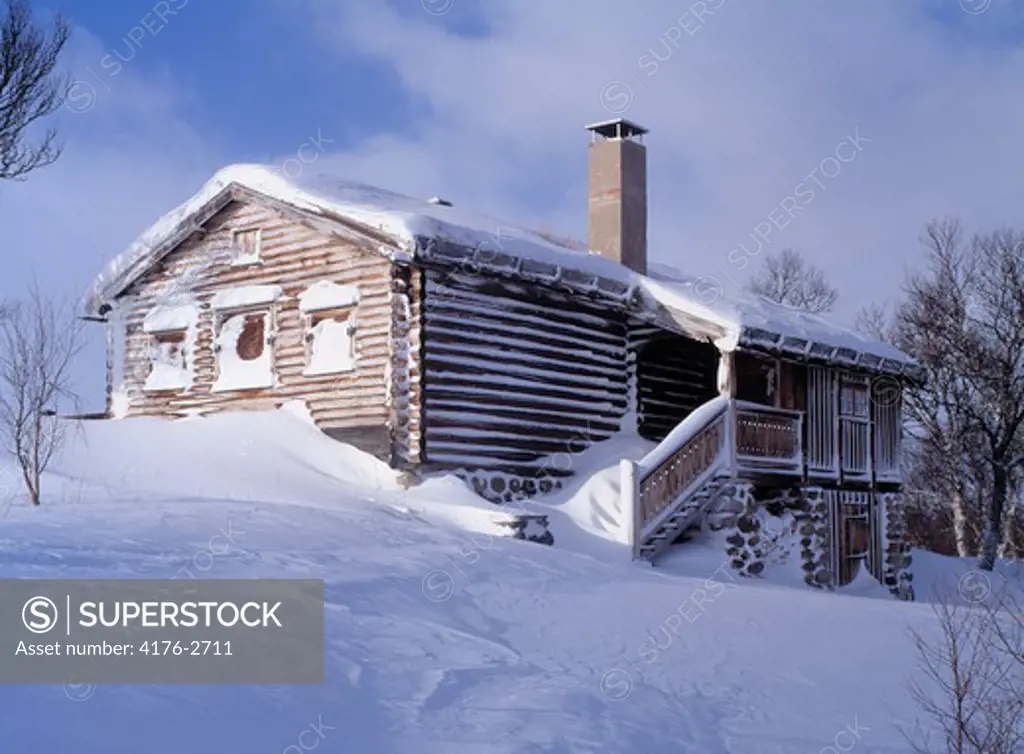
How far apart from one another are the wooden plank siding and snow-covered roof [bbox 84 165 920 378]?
400 millimetres

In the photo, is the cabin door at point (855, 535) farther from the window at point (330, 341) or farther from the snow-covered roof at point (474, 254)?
the window at point (330, 341)

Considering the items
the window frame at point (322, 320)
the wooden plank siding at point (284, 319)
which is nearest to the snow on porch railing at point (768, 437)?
the wooden plank siding at point (284, 319)

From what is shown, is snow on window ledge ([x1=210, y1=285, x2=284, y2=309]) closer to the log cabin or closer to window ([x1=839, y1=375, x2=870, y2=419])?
the log cabin

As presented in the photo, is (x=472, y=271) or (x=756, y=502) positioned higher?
(x=472, y=271)

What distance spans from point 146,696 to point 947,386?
30929 mm

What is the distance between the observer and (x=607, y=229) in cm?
2219

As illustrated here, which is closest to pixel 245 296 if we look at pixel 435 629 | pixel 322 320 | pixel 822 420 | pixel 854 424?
pixel 322 320

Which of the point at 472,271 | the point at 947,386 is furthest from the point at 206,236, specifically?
the point at 947,386

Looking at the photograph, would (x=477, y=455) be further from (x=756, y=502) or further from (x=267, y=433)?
(x=756, y=502)

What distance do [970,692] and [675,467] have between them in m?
7.64

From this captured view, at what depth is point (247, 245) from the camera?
19641 mm

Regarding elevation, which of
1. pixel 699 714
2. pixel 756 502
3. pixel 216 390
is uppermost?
pixel 216 390

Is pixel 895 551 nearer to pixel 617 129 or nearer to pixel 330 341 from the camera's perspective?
pixel 617 129

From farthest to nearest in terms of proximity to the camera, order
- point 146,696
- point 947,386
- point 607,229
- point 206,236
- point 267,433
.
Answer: point 947,386 < point 607,229 < point 206,236 < point 267,433 < point 146,696
